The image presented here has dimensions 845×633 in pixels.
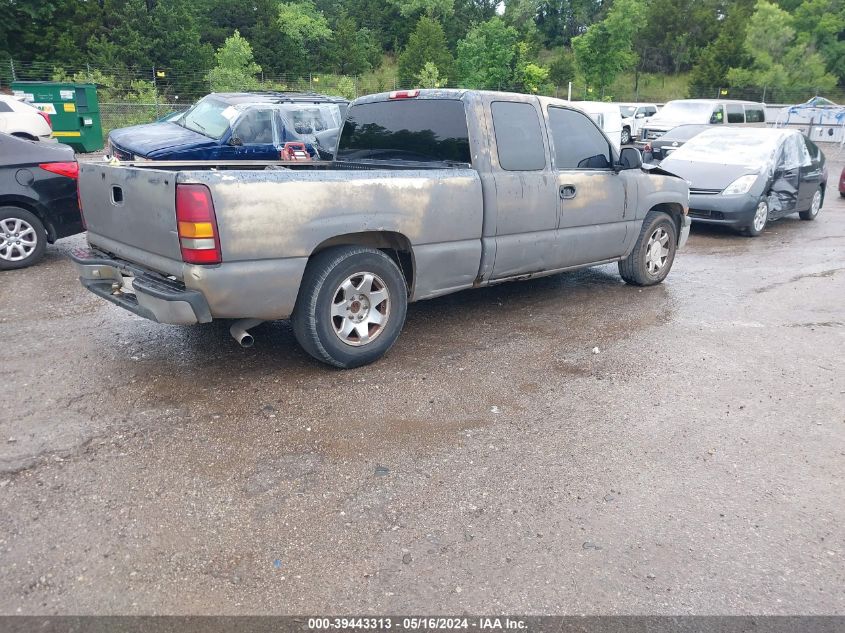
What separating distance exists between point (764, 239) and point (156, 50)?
1408 inches

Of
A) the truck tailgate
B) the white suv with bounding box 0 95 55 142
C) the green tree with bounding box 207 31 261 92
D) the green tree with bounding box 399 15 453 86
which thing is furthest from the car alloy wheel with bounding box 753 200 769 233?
the green tree with bounding box 399 15 453 86

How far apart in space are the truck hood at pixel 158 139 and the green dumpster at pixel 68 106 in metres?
7.18

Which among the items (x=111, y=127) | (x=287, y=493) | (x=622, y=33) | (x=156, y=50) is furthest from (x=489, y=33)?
(x=287, y=493)

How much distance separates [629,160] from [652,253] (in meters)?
1.30

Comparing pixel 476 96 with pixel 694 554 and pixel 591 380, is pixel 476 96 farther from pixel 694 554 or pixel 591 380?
pixel 694 554

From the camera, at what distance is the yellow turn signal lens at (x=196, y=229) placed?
12.6ft

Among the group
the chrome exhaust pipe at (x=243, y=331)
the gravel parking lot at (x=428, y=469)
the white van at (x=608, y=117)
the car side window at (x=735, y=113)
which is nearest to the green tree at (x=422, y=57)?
the white van at (x=608, y=117)

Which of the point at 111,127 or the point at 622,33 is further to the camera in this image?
the point at 622,33

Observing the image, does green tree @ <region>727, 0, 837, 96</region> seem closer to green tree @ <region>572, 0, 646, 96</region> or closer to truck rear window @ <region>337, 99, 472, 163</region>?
green tree @ <region>572, 0, 646, 96</region>

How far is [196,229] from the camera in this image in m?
3.84

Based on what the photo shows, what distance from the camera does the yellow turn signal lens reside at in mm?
3832

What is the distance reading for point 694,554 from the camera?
291 centimetres

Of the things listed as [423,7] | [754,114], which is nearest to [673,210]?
[754,114]

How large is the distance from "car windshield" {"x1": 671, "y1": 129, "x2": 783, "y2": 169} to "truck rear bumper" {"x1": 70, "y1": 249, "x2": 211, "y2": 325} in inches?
369
